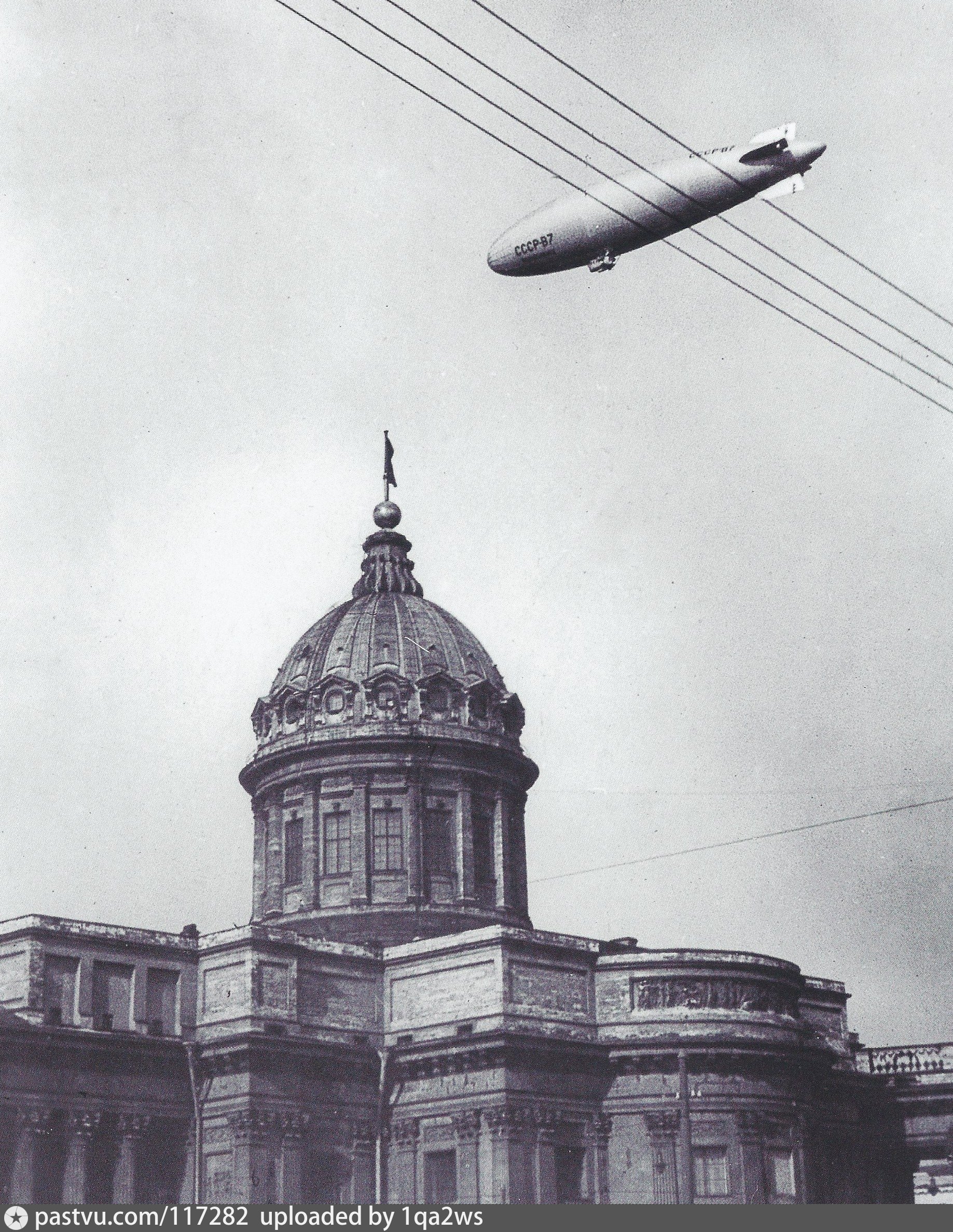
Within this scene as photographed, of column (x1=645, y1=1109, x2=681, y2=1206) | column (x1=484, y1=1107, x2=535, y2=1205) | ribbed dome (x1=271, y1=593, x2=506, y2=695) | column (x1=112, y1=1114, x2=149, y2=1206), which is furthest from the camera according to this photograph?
ribbed dome (x1=271, y1=593, x2=506, y2=695)

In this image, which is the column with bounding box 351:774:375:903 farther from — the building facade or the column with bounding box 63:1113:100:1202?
the column with bounding box 63:1113:100:1202

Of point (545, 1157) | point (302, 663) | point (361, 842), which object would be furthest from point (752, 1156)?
point (302, 663)

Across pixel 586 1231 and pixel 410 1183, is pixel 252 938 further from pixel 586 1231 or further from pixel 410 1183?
pixel 586 1231

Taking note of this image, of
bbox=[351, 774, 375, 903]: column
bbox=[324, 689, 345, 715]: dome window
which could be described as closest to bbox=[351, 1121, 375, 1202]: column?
bbox=[351, 774, 375, 903]: column

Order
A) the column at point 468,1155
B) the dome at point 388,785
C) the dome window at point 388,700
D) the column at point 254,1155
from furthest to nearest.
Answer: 1. the dome window at point 388,700
2. the dome at point 388,785
3. the column at point 468,1155
4. the column at point 254,1155

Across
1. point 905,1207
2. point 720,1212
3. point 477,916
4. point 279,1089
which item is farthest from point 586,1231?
point 477,916

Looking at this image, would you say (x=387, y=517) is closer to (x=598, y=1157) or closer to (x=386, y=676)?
(x=386, y=676)

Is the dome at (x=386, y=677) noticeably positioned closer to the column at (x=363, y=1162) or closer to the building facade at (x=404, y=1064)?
the building facade at (x=404, y=1064)

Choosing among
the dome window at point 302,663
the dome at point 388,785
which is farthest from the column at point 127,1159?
the dome window at point 302,663
